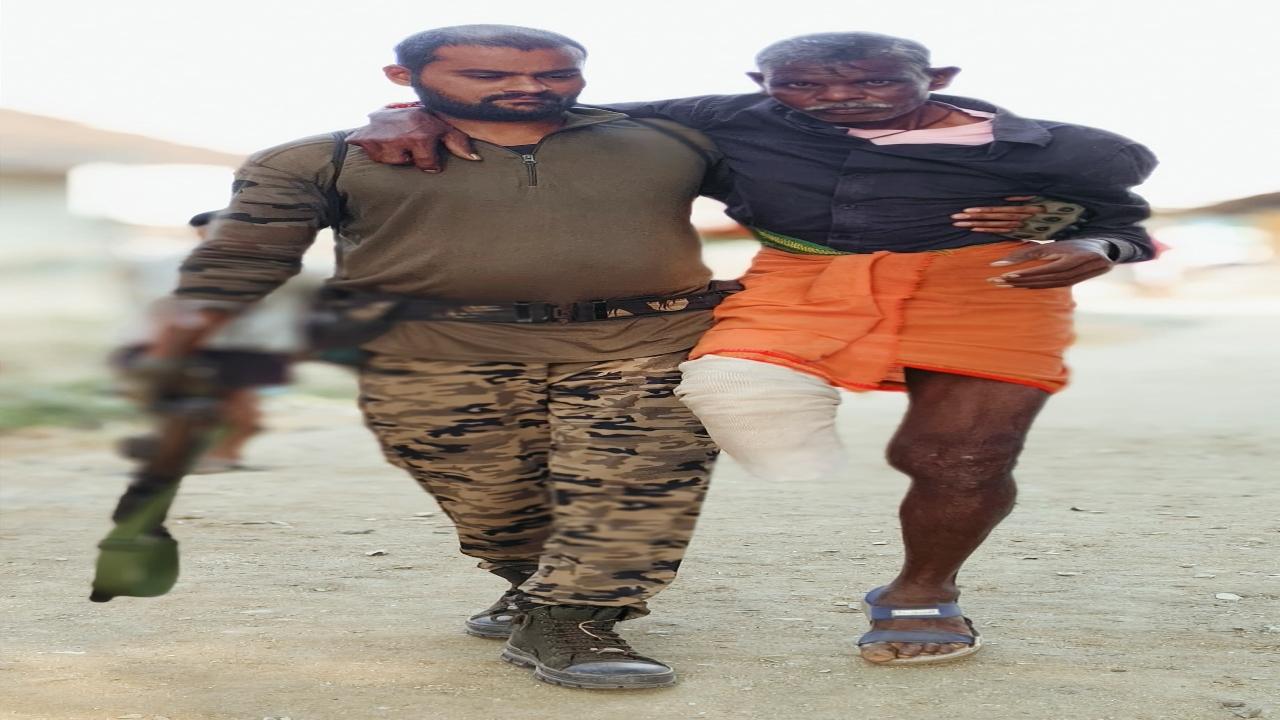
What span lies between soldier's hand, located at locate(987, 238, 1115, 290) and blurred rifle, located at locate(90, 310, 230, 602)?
71.0 inches

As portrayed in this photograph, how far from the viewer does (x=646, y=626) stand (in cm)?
460

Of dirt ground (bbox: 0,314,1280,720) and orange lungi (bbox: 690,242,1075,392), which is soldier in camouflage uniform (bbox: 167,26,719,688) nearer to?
orange lungi (bbox: 690,242,1075,392)

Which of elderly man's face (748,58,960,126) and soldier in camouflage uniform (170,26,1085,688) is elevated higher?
elderly man's face (748,58,960,126)

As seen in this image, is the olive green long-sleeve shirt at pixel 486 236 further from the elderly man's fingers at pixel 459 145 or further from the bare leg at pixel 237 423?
the bare leg at pixel 237 423

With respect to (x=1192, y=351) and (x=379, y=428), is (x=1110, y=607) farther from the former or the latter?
(x=1192, y=351)

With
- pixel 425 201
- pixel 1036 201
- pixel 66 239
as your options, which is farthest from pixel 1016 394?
pixel 66 239

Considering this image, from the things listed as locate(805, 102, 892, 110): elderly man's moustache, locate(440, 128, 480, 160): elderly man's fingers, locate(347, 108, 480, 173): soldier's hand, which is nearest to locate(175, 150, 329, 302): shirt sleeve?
locate(347, 108, 480, 173): soldier's hand

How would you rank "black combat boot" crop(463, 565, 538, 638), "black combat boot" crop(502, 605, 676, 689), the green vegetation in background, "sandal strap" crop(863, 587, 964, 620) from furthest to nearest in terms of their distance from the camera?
the green vegetation in background < "black combat boot" crop(463, 565, 538, 638) < "sandal strap" crop(863, 587, 964, 620) < "black combat boot" crop(502, 605, 676, 689)

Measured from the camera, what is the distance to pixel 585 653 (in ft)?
12.8

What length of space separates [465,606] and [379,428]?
1.05 meters

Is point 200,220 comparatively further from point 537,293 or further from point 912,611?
point 912,611

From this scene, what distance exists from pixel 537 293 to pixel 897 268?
84 centimetres

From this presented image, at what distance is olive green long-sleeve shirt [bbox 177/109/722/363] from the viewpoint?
3.77 metres

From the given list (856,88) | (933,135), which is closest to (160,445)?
(856,88)
